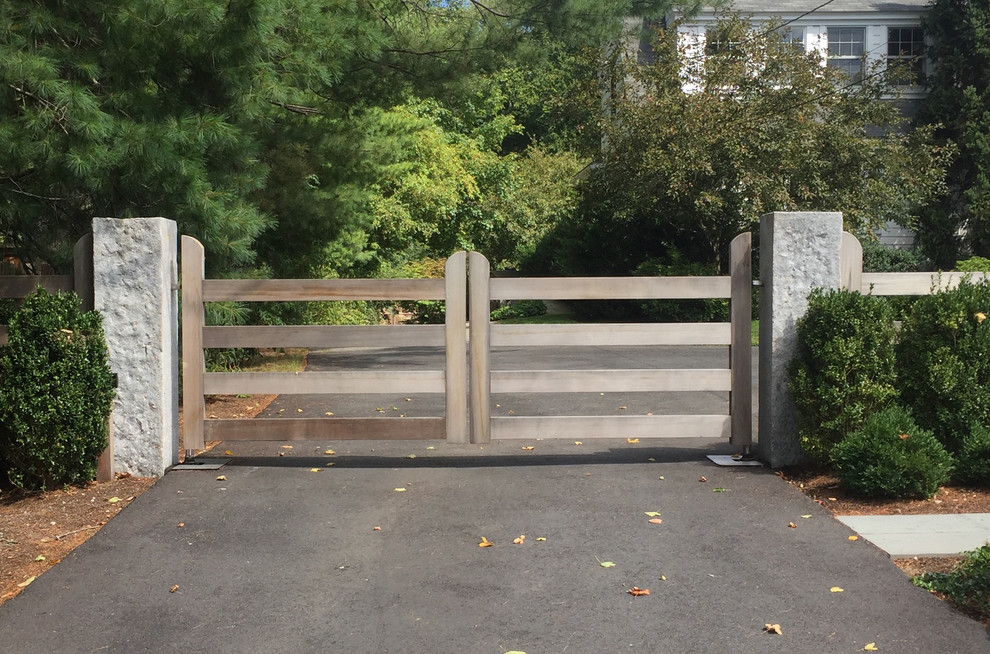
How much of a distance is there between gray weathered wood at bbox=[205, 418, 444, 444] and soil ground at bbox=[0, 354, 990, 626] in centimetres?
74

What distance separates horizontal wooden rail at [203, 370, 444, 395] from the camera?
7172 mm

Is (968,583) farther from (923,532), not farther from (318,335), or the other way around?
(318,335)

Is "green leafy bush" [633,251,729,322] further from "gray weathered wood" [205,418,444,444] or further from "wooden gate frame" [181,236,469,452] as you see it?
"gray weathered wood" [205,418,444,444]

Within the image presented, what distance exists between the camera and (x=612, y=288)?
7242 mm

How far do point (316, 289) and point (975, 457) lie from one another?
489 cm

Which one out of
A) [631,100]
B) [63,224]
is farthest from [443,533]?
[631,100]

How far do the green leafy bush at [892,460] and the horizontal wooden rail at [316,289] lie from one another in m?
3.19

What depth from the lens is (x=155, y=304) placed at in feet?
22.6

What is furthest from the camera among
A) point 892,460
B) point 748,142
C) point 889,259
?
point 889,259

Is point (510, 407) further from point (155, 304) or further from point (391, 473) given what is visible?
point (155, 304)

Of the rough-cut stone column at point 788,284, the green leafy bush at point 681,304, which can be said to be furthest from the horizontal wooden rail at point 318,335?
the green leafy bush at point 681,304

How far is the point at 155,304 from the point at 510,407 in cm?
478

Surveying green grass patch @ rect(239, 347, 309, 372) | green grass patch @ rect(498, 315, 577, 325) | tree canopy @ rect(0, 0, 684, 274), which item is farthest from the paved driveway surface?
green grass patch @ rect(498, 315, 577, 325)

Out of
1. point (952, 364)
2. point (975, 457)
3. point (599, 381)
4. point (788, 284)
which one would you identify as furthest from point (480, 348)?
point (975, 457)
